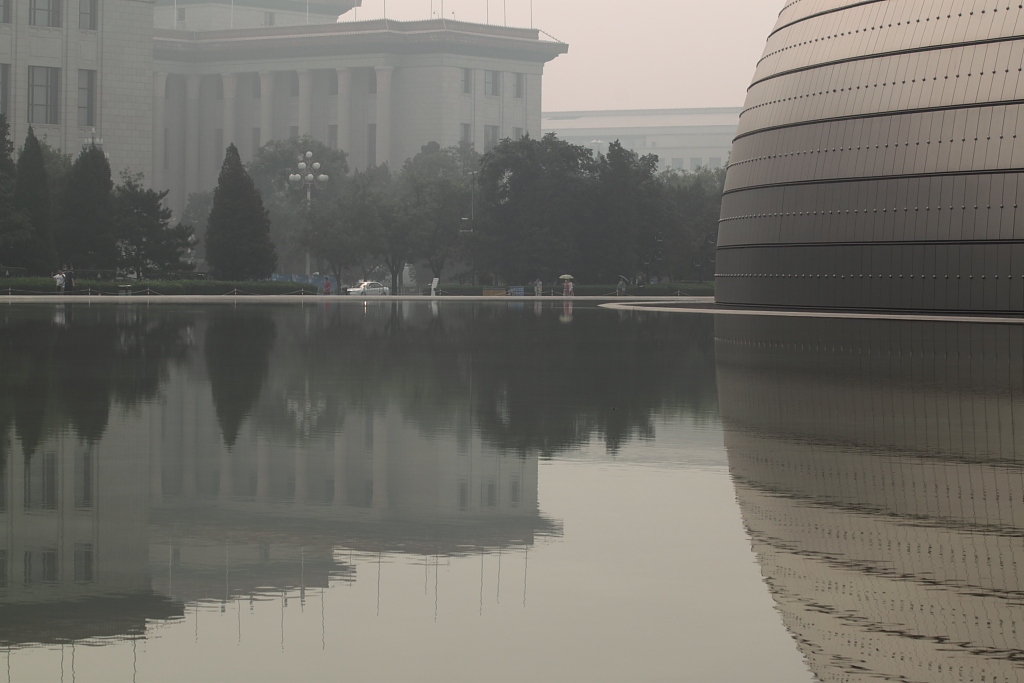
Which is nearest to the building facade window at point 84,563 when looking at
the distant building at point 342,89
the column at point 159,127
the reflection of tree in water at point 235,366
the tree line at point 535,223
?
Result: the reflection of tree in water at point 235,366

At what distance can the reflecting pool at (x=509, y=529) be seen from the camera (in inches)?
221

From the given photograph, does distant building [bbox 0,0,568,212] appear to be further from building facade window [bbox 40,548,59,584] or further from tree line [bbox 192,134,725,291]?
building facade window [bbox 40,548,59,584]

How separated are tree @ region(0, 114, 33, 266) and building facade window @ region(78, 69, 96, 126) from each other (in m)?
45.1

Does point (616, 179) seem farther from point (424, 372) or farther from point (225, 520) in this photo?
point (225, 520)

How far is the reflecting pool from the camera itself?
18.4 ft

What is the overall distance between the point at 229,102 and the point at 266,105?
4.96 m

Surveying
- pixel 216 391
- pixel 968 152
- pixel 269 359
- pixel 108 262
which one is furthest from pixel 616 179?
pixel 216 391

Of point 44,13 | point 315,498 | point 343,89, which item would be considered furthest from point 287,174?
point 315,498

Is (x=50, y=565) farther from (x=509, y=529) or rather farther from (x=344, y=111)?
(x=344, y=111)

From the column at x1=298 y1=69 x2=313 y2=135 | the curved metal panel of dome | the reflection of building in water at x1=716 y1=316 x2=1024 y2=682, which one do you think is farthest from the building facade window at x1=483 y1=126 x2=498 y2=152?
the reflection of building in water at x1=716 y1=316 x2=1024 y2=682

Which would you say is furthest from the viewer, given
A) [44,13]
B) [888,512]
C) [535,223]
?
[44,13]

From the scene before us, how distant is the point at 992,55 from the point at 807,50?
854cm

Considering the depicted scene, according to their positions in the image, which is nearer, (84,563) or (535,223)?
(84,563)

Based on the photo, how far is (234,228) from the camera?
246 feet
